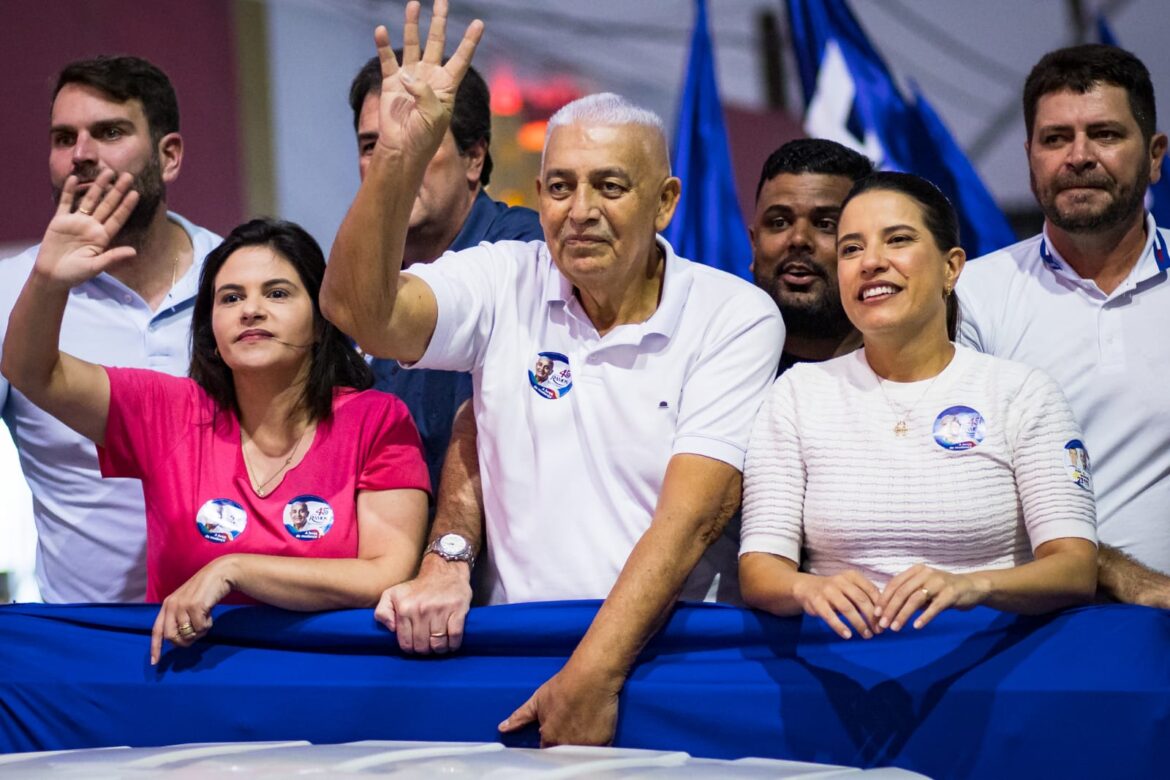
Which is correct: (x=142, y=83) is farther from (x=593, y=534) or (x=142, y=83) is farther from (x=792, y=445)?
(x=792, y=445)

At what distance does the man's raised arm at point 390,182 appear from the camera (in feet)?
7.49

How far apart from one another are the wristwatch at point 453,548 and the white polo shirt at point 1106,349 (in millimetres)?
1082

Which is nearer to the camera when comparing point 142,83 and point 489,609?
point 489,609

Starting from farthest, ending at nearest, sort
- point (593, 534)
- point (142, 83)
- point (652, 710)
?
point (142, 83)
point (593, 534)
point (652, 710)

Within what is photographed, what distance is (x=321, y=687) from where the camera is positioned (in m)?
2.35

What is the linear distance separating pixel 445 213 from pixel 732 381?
962 mm

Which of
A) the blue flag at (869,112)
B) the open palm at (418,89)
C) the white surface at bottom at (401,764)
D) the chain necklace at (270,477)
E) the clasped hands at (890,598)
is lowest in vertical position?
the white surface at bottom at (401,764)

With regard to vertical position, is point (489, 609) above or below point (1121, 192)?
below

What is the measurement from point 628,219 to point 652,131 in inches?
7.2

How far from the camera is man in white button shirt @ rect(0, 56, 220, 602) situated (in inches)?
119

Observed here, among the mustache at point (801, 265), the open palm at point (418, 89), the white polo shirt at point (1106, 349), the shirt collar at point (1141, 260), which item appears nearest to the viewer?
the open palm at point (418, 89)

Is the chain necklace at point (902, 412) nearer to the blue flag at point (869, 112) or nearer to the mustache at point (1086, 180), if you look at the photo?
the mustache at point (1086, 180)

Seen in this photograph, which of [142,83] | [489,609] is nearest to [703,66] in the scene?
[142,83]

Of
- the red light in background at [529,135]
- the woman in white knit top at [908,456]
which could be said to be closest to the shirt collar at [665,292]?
the woman in white knit top at [908,456]
